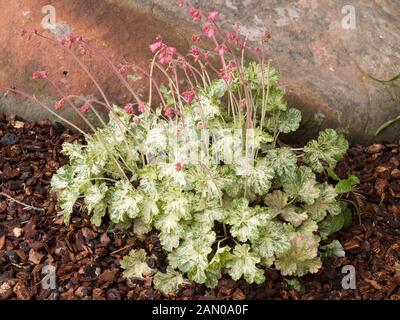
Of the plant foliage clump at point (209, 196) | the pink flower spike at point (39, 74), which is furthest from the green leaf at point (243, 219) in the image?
the pink flower spike at point (39, 74)

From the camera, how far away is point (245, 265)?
276 centimetres

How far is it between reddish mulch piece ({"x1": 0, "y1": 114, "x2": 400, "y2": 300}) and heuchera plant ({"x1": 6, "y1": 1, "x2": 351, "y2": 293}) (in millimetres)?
67

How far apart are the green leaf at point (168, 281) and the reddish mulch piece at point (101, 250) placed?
0.13 feet

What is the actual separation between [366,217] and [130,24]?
156 cm

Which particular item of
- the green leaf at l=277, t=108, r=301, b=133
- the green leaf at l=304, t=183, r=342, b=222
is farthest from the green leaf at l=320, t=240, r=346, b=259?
the green leaf at l=277, t=108, r=301, b=133

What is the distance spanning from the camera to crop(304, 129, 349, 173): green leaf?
121 inches

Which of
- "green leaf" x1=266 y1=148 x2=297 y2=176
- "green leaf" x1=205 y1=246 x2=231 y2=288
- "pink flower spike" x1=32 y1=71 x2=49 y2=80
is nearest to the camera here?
"pink flower spike" x1=32 y1=71 x2=49 y2=80

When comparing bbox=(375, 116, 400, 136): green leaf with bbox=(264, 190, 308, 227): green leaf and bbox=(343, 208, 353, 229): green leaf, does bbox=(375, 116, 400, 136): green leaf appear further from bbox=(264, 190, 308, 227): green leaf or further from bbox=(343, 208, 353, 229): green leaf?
bbox=(264, 190, 308, 227): green leaf

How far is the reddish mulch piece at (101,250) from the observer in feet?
9.46

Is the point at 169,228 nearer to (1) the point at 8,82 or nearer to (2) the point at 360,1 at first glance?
(1) the point at 8,82

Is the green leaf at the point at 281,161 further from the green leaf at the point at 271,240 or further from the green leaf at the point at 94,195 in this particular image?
the green leaf at the point at 94,195

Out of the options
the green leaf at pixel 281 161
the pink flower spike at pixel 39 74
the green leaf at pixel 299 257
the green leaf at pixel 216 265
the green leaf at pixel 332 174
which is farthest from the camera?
the green leaf at pixel 332 174

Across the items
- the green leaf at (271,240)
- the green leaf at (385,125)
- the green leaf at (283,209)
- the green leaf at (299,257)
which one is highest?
the green leaf at (385,125)

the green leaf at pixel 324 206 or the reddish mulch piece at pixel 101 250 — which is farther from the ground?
the green leaf at pixel 324 206
